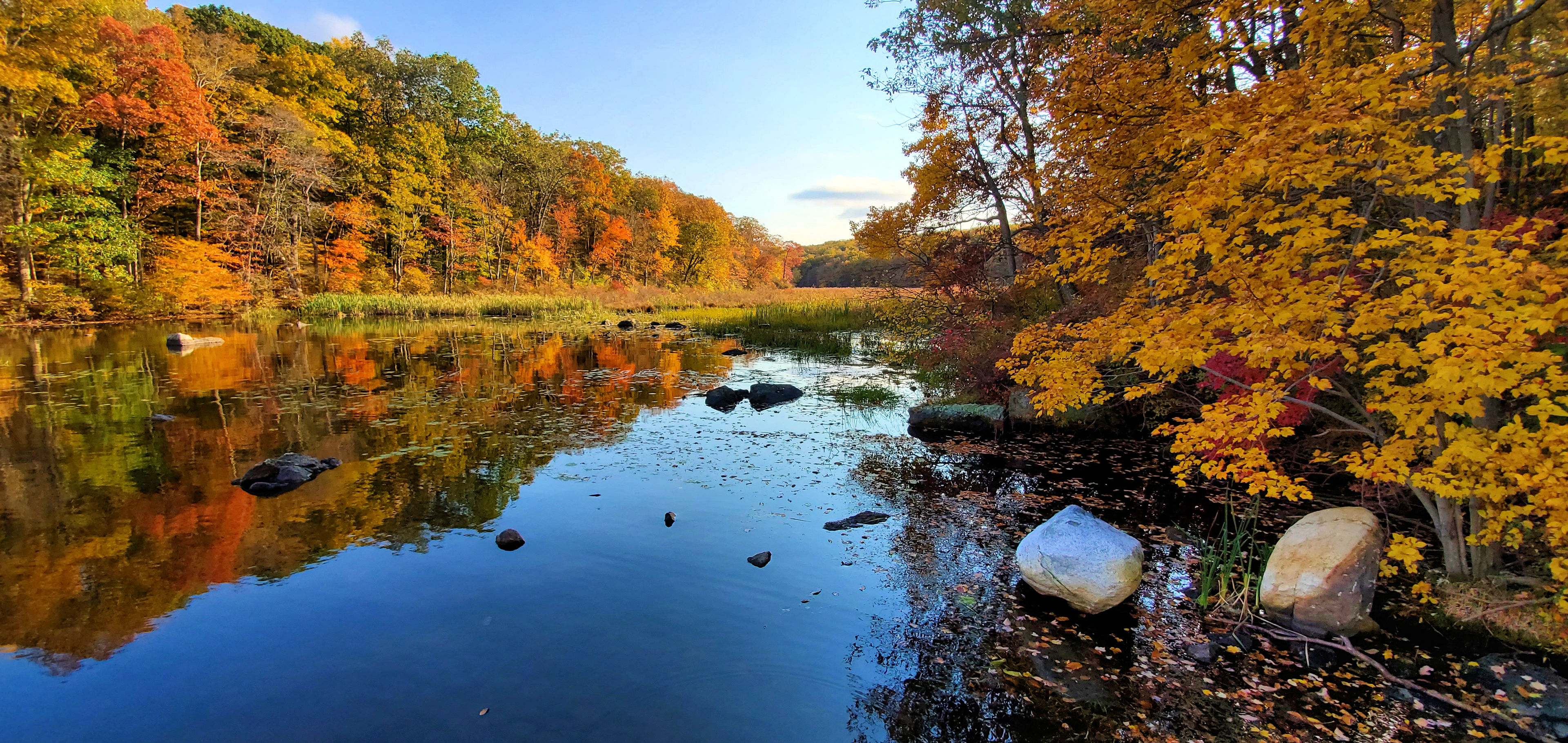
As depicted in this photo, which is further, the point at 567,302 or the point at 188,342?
the point at 567,302

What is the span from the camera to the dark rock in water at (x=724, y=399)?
1160cm

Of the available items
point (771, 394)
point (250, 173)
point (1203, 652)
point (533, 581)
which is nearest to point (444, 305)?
point (250, 173)

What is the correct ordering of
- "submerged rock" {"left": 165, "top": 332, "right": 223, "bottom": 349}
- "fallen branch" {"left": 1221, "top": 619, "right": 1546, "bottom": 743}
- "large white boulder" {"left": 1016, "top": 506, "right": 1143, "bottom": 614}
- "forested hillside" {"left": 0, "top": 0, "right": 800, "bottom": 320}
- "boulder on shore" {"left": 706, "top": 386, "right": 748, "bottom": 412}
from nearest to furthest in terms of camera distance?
1. "fallen branch" {"left": 1221, "top": 619, "right": 1546, "bottom": 743}
2. "large white boulder" {"left": 1016, "top": 506, "right": 1143, "bottom": 614}
3. "boulder on shore" {"left": 706, "top": 386, "right": 748, "bottom": 412}
4. "submerged rock" {"left": 165, "top": 332, "right": 223, "bottom": 349}
5. "forested hillside" {"left": 0, "top": 0, "right": 800, "bottom": 320}

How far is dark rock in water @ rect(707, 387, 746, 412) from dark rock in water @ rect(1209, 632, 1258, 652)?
8212 millimetres

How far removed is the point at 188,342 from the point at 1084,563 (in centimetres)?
2349

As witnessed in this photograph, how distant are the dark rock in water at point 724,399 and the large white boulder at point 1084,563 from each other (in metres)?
7.22

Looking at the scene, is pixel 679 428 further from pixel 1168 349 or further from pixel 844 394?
pixel 1168 349

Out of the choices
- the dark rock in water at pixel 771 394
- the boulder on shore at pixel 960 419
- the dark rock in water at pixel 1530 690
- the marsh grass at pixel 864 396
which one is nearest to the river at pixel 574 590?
the dark rock in water at pixel 1530 690

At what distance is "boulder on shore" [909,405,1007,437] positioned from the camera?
1006 cm

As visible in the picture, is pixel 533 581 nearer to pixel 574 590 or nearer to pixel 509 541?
pixel 574 590

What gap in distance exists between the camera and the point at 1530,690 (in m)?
3.41

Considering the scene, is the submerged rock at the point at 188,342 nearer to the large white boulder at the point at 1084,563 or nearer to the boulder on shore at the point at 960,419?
the boulder on shore at the point at 960,419

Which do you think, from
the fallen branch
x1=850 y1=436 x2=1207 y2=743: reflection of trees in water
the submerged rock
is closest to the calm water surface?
x1=850 y1=436 x2=1207 y2=743: reflection of trees in water

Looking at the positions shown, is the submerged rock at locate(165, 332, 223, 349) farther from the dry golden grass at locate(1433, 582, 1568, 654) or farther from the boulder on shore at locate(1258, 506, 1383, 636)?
the dry golden grass at locate(1433, 582, 1568, 654)
